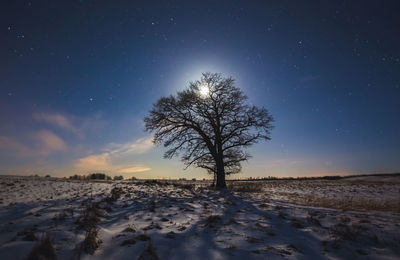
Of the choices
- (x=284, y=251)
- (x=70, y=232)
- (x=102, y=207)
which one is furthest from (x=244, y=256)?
(x=102, y=207)

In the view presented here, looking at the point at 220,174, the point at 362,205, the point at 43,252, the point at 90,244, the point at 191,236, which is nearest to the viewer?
the point at 43,252

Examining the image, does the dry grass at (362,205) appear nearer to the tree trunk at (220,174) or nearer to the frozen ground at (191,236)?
the frozen ground at (191,236)

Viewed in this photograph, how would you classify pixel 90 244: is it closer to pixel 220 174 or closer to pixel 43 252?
pixel 43 252

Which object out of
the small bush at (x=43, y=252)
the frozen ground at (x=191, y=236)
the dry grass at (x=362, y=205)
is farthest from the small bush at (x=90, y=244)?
the dry grass at (x=362, y=205)

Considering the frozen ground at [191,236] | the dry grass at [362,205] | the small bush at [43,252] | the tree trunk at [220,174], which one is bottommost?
the dry grass at [362,205]

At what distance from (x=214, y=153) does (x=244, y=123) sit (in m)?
3.42

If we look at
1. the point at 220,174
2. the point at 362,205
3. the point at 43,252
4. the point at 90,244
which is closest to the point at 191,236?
the point at 90,244

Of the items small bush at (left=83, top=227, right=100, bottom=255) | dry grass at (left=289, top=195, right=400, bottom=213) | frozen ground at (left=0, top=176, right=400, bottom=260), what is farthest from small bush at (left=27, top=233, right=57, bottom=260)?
dry grass at (left=289, top=195, right=400, bottom=213)

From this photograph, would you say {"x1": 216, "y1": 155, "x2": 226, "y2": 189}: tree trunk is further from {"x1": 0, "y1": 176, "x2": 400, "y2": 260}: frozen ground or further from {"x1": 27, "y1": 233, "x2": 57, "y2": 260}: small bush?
{"x1": 27, "y1": 233, "x2": 57, "y2": 260}: small bush

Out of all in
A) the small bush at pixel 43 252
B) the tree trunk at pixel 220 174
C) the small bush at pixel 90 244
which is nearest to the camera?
the small bush at pixel 43 252

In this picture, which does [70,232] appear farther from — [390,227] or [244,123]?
[244,123]

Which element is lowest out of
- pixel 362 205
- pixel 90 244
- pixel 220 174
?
pixel 362 205

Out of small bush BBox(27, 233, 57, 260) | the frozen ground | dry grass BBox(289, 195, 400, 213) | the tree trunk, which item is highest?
the tree trunk

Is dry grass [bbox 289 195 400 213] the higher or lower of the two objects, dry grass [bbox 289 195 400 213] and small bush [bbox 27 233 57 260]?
the lower
